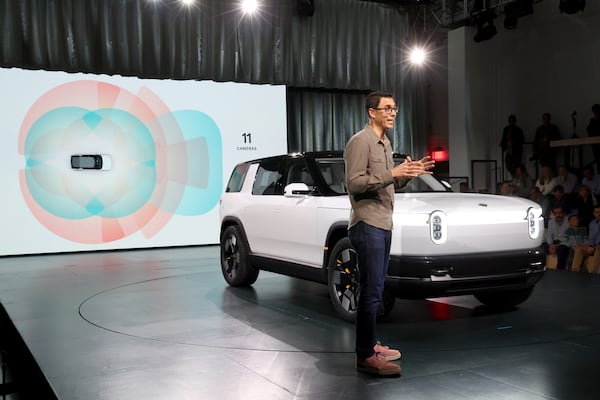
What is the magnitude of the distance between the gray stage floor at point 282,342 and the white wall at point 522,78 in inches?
279

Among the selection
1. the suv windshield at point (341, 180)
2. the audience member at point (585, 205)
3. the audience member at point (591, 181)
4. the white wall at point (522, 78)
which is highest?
the white wall at point (522, 78)

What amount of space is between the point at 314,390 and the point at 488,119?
12.4 m

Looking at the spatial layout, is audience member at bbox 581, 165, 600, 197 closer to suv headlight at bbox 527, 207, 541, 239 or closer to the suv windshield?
the suv windshield

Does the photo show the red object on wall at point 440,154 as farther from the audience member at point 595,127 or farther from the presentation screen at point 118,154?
the presentation screen at point 118,154

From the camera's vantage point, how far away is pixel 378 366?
3598 mm

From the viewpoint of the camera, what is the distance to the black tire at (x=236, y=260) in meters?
6.70

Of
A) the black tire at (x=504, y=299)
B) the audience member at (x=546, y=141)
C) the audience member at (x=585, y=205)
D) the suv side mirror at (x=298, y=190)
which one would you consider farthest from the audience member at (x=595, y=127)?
the suv side mirror at (x=298, y=190)

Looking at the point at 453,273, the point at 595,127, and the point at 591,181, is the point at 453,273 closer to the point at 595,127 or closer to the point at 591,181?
the point at 591,181

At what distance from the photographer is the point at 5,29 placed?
11102 mm

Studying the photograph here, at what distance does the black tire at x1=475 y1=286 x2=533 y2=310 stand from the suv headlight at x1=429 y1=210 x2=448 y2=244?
1238mm

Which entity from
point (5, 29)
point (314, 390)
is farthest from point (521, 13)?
point (314, 390)

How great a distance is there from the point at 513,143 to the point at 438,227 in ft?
32.5

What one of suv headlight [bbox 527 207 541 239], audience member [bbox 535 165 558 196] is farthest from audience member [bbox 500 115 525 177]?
suv headlight [bbox 527 207 541 239]

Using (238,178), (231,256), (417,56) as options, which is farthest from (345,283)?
(417,56)
